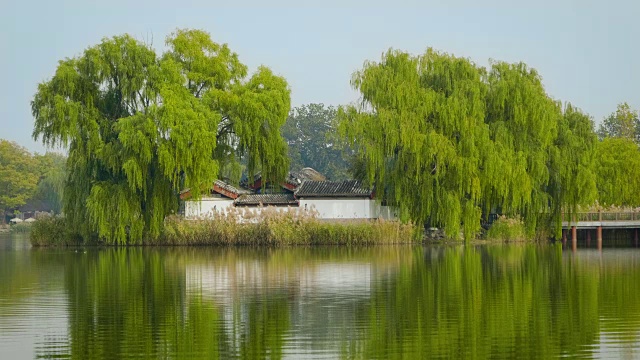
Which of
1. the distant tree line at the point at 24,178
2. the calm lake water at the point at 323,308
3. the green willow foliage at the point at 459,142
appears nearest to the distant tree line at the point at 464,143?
the green willow foliage at the point at 459,142

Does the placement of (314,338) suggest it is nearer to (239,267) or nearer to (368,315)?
(368,315)

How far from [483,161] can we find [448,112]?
2.35 metres

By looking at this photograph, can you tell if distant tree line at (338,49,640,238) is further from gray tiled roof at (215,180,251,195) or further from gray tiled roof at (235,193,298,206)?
gray tiled roof at (215,180,251,195)

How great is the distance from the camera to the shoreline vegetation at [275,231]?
130 feet

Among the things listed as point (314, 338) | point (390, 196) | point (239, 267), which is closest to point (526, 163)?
point (390, 196)

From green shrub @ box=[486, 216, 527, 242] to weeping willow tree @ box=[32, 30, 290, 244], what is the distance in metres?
9.77

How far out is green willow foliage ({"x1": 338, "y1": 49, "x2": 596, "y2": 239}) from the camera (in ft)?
127

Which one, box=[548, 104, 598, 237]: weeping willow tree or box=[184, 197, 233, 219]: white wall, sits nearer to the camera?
box=[548, 104, 598, 237]: weeping willow tree

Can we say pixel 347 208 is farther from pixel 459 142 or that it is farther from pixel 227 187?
pixel 459 142

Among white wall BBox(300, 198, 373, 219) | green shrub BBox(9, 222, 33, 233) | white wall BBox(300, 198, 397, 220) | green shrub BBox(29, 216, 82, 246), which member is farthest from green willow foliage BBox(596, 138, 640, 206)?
green shrub BBox(9, 222, 33, 233)

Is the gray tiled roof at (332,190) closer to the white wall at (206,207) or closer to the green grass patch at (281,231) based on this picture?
the white wall at (206,207)

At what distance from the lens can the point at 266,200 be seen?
45406 millimetres

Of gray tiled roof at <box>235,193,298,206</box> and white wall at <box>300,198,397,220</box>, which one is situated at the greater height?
gray tiled roof at <box>235,193,298,206</box>

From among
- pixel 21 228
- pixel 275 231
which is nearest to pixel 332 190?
pixel 275 231
